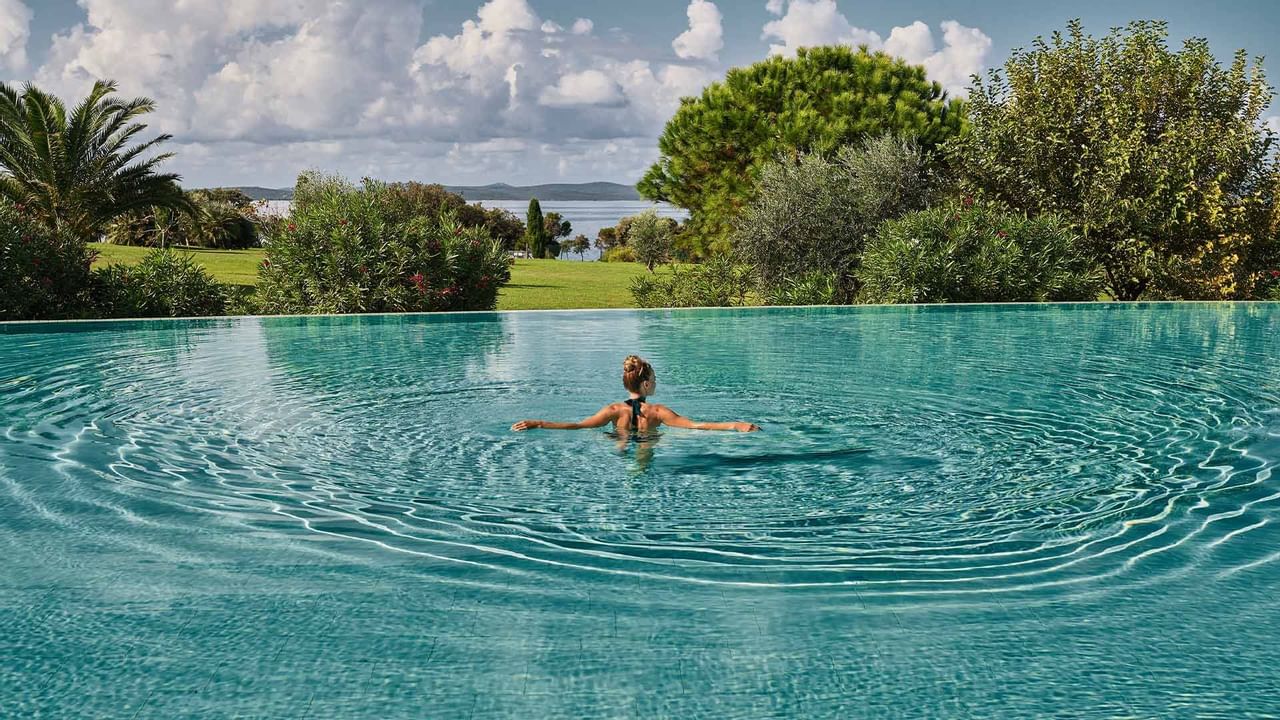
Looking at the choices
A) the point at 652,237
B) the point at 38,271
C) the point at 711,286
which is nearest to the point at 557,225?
the point at 652,237

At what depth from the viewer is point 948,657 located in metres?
2.88

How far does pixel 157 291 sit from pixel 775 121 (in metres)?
17.5

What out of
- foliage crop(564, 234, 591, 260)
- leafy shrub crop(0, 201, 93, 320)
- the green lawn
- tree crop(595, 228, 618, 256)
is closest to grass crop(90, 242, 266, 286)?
the green lawn

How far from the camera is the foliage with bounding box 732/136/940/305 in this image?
68.7 ft

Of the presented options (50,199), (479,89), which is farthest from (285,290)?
(479,89)

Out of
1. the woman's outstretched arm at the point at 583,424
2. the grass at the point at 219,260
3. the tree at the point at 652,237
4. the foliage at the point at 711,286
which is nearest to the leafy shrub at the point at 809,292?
the foliage at the point at 711,286

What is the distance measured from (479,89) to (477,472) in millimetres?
31987

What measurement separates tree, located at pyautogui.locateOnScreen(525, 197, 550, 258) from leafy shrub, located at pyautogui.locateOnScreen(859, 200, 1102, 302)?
4116 centimetres

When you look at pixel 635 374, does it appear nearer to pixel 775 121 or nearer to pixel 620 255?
pixel 775 121

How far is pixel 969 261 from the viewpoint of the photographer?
18.6 meters

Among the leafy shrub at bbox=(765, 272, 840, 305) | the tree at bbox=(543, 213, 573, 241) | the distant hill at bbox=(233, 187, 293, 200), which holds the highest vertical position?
the distant hill at bbox=(233, 187, 293, 200)

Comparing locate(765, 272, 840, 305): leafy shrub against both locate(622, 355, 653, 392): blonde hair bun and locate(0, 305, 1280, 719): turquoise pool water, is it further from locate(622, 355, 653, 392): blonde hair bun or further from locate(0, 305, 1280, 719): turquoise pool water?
locate(622, 355, 653, 392): blonde hair bun

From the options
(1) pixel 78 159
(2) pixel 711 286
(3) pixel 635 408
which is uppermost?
(1) pixel 78 159

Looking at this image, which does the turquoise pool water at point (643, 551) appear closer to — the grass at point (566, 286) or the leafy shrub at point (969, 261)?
the leafy shrub at point (969, 261)
